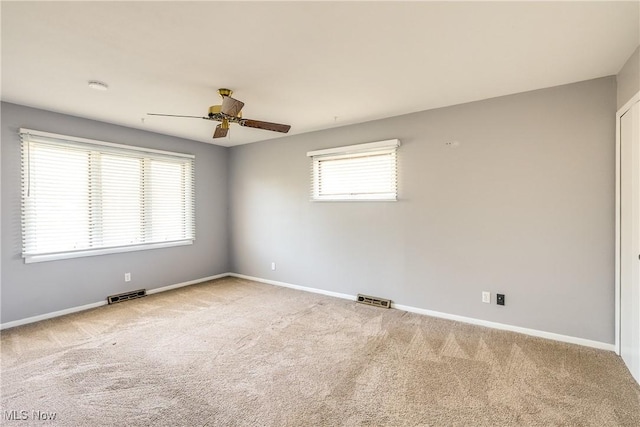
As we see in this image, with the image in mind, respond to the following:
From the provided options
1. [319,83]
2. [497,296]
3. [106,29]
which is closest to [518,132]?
[497,296]

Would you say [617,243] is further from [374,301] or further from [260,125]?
[260,125]

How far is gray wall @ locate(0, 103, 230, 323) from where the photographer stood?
10.4ft

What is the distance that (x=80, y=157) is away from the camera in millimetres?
3680

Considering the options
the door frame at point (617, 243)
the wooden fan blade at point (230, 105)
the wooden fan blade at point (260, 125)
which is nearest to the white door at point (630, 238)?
the door frame at point (617, 243)

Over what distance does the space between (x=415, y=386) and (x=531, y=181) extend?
90.0 inches

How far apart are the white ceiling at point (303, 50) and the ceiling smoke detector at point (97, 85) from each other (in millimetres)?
63

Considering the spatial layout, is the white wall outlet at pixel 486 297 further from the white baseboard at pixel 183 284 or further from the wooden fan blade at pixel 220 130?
the white baseboard at pixel 183 284

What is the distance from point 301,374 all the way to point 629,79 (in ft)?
11.4

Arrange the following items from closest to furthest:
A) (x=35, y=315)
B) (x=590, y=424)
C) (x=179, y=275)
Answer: (x=590, y=424), (x=35, y=315), (x=179, y=275)

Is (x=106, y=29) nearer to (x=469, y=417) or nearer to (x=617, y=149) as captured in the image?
(x=469, y=417)

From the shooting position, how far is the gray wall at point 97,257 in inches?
125

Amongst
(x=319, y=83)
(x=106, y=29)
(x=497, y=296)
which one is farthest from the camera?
(x=497, y=296)

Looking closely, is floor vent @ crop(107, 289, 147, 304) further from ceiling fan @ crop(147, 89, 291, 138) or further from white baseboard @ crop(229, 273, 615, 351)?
ceiling fan @ crop(147, 89, 291, 138)

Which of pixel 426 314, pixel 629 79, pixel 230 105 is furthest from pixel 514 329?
pixel 230 105
